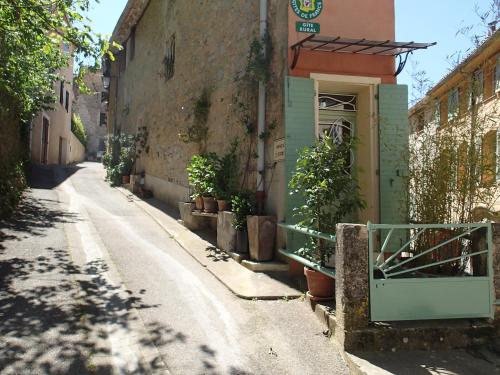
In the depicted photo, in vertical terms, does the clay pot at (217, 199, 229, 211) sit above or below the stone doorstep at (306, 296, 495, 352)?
above

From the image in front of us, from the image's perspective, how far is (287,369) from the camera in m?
3.51

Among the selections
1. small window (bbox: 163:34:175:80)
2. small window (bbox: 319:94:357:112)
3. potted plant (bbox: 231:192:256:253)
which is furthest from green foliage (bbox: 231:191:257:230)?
small window (bbox: 163:34:175:80)

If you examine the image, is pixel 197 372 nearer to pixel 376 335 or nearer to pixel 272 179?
pixel 376 335

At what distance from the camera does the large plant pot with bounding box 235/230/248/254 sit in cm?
664

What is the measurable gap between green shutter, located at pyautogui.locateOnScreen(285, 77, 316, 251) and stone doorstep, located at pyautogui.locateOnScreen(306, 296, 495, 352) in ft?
7.07

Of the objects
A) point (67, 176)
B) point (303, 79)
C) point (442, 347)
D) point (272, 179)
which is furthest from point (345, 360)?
point (67, 176)

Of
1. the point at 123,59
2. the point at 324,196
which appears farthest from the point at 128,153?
the point at 324,196

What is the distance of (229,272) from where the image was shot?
235 inches

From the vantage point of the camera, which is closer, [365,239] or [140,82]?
[365,239]

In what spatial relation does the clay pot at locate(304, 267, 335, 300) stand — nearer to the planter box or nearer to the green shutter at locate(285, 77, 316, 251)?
the green shutter at locate(285, 77, 316, 251)

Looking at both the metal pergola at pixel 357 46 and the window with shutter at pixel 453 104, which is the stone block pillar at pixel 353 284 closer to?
the window with shutter at pixel 453 104

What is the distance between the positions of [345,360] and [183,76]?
28.5ft

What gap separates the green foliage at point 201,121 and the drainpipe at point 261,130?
8.84 feet

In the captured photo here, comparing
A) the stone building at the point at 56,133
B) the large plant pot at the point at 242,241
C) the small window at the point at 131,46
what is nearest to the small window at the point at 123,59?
the small window at the point at 131,46
